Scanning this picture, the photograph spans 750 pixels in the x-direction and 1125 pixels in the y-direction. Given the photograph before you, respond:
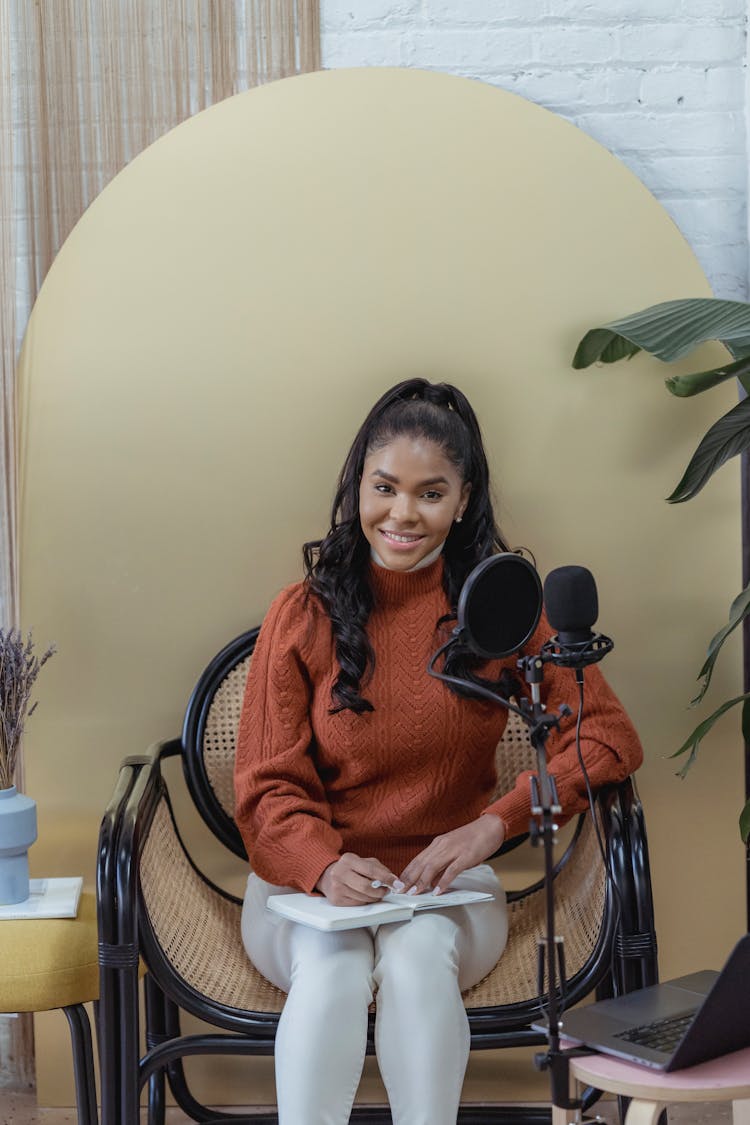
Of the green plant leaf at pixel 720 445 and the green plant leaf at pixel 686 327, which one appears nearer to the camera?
the green plant leaf at pixel 686 327

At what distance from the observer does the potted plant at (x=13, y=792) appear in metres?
2.01

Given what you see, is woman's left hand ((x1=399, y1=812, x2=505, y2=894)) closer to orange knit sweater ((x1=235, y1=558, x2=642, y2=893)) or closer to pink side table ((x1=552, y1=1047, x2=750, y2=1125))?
orange knit sweater ((x1=235, y1=558, x2=642, y2=893))

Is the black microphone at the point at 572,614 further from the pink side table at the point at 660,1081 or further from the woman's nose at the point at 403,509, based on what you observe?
the woman's nose at the point at 403,509

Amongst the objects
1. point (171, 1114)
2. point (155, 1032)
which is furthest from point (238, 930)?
point (171, 1114)

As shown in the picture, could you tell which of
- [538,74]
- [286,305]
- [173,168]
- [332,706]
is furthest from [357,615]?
[538,74]

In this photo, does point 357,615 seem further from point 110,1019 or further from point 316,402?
point 110,1019

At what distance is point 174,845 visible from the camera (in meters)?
2.06

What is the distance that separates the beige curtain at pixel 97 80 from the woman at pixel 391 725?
2.44ft

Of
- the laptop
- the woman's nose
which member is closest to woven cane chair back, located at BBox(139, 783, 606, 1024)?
the laptop

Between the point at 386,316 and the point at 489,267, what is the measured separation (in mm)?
213

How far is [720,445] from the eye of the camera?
2061 mm

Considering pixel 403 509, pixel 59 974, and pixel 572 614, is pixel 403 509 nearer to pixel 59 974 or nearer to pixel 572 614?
pixel 572 614

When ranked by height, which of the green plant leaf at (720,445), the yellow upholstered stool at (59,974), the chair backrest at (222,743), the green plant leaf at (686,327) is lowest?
the yellow upholstered stool at (59,974)

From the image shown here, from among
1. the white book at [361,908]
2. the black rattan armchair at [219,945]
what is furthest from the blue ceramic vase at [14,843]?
the white book at [361,908]
